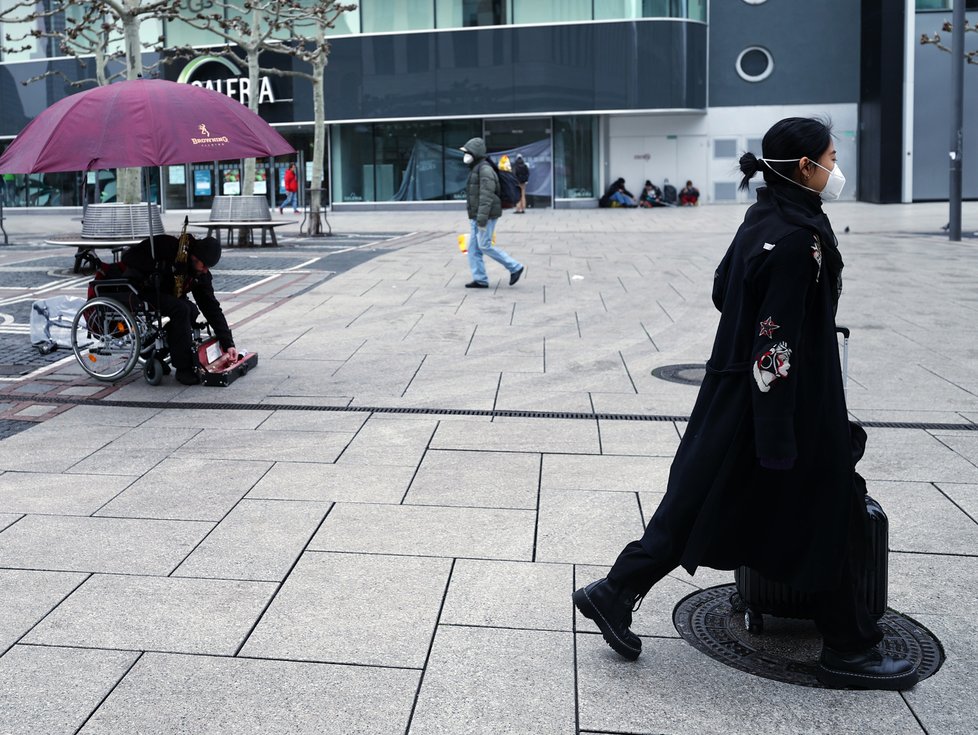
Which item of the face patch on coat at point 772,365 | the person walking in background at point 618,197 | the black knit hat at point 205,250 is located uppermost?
the person walking in background at point 618,197

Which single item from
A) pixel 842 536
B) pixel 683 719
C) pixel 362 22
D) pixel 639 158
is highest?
pixel 362 22

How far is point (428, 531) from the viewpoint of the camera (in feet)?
16.2

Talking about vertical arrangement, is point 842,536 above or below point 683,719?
above

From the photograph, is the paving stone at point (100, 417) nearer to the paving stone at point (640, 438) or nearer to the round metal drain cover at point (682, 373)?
the paving stone at point (640, 438)

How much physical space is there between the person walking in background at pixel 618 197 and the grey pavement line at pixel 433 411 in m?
30.0

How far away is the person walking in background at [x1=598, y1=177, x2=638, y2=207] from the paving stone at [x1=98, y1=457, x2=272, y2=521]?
31.5 m

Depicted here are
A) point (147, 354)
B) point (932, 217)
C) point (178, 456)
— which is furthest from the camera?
point (932, 217)

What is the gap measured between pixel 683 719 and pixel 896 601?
124 centimetres

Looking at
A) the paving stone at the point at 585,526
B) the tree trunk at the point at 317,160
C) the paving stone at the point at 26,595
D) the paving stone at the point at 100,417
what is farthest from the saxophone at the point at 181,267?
the tree trunk at the point at 317,160

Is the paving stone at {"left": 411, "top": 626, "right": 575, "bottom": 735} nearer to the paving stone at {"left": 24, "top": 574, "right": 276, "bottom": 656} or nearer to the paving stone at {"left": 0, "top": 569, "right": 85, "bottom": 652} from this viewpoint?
the paving stone at {"left": 24, "top": 574, "right": 276, "bottom": 656}

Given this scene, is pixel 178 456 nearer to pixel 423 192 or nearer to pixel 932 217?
pixel 932 217

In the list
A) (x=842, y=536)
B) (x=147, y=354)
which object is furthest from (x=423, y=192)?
(x=842, y=536)

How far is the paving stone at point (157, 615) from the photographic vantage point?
384 centimetres

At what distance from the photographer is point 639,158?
37.3m
